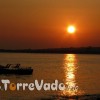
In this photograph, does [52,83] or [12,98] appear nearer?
[12,98]

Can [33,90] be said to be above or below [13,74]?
below

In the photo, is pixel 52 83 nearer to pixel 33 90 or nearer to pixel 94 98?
pixel 33 90

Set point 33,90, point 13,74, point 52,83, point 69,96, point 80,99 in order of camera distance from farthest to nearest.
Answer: point 13,74 → point 52,83 → point 33,90 → point 69,96 → point 80,99

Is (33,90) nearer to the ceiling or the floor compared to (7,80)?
nearer to the floor

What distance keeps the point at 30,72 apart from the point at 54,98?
41332 millimetres

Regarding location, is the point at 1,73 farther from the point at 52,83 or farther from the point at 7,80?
the point at 52,83

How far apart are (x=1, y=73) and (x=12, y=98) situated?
138 ft

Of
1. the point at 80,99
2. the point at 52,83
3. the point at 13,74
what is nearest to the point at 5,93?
the point at 80,99

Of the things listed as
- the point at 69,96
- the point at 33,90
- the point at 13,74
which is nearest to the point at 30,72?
the point at 13,74

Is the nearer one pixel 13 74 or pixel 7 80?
pixel 7 80

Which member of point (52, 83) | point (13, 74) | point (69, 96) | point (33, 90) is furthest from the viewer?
point (13, 74)

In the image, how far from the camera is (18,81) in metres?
82.3

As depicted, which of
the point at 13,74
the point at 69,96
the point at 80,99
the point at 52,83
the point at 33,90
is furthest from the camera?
the point at 13,74

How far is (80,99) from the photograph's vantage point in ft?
173
